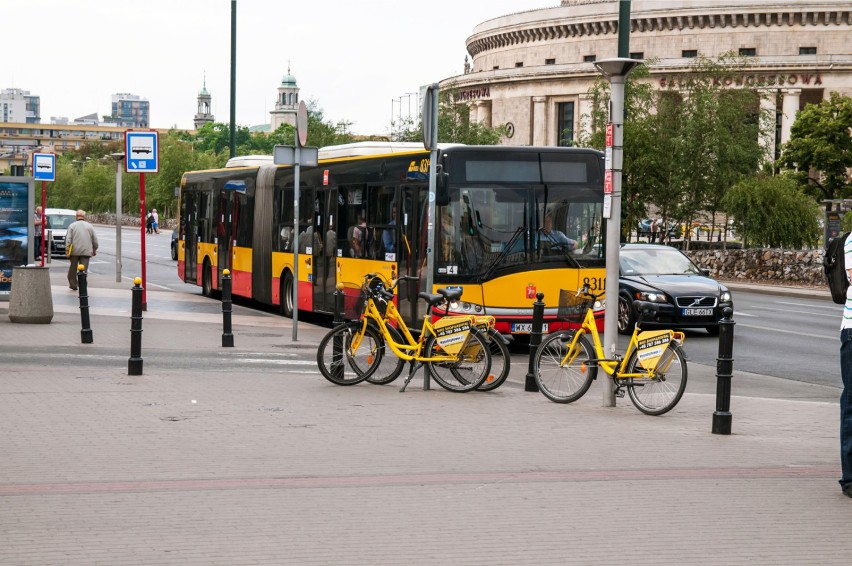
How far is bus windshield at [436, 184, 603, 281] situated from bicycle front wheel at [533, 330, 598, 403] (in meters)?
4.54

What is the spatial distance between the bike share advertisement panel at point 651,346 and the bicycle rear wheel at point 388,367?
2737mm

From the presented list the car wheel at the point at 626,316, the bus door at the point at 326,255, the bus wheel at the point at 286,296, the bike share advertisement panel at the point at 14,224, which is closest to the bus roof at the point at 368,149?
the bus door at the point at 326,255

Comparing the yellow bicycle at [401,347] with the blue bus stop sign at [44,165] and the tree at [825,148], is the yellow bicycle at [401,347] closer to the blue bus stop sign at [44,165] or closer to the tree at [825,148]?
the blue bus stop sign at [44,165]

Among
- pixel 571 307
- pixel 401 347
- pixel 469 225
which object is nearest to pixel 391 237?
pixel 469 225

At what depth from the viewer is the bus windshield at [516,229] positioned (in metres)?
16.4

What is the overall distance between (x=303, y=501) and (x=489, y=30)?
109 meters

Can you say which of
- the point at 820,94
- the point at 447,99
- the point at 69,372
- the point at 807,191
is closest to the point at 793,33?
the point at 820,94

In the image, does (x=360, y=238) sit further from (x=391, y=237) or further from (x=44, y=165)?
(x=44, y=165)

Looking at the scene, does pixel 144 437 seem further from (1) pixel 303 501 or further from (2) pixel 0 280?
(2) pixel 0 280

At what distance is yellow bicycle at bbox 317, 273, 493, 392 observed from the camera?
12.3 metres

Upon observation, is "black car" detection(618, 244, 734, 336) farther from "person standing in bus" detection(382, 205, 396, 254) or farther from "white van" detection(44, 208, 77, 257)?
"white van" detection(44, 208, 77, 257)

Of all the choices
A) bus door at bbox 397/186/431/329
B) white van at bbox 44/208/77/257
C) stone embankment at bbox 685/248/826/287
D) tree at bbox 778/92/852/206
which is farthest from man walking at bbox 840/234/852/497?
tree at bbox 778/92/852/206

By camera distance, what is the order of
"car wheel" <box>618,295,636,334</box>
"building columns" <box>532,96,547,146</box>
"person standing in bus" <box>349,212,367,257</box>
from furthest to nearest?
"building columns" <box>532,96,547,146</box> < "car wheel" <box>618,295,636,334</box> < "person standing in bus" <box>349,212,367,257</box>

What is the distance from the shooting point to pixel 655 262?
2184 centimetres
